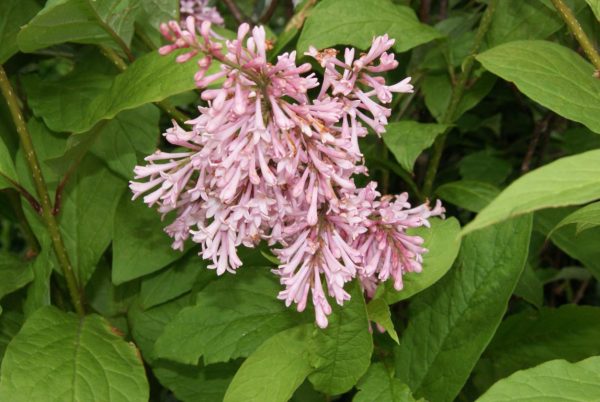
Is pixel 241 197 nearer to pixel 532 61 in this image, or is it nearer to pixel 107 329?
pixel 107 329

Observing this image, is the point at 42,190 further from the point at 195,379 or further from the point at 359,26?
the point at 359,26

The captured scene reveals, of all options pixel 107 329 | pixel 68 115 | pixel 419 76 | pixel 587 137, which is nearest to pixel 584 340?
pixel 587 137

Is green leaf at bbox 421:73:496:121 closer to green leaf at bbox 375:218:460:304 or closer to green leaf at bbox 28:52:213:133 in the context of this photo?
green leaf at bbox 375:218:460:304

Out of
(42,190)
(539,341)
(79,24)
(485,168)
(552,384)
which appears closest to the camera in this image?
(552,384)

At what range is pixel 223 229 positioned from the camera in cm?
139

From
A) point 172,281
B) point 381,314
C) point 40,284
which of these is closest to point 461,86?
point 381,314

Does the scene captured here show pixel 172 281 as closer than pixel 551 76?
No

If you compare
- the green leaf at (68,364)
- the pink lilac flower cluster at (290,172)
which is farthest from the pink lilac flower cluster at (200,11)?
the green leaf at (68,364)

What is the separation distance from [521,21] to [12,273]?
1370 mm

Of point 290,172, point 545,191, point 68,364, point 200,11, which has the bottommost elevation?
point 68,364

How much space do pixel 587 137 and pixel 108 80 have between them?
1.26 metres

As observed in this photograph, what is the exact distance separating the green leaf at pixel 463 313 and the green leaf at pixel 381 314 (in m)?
0.18

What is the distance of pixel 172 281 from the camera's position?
1.86 meters

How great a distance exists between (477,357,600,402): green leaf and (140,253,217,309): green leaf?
0.85m
